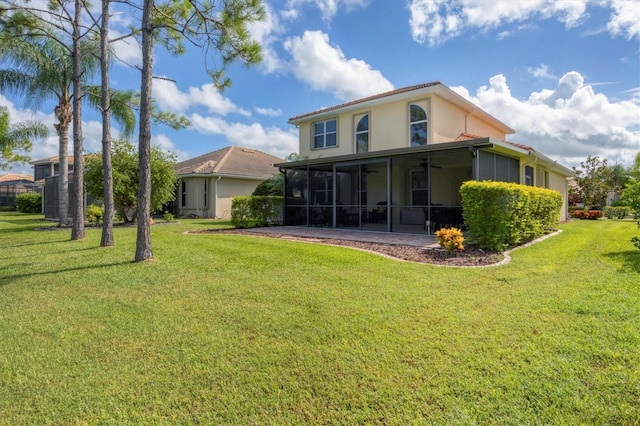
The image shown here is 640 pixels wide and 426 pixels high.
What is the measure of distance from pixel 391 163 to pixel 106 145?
29.7 ft

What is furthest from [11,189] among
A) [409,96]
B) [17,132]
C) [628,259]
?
[628,259]

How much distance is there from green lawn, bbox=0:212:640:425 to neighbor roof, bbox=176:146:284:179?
16.2 metres

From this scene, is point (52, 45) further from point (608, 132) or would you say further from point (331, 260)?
point (608, 132)

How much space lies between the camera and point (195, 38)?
8.09m

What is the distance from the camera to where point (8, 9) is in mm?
9094

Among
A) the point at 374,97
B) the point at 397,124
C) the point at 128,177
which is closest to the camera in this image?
the point at 397,124

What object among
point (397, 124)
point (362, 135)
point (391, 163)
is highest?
point (397, 124)

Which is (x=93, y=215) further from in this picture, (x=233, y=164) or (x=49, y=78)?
(x=233, y=164)

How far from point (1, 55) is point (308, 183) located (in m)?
13.6

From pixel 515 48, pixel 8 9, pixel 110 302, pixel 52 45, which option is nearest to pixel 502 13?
pixel 515 48

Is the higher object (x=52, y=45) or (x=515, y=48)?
(x=52, y=45)

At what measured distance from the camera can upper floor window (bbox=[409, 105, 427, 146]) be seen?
47.6ft

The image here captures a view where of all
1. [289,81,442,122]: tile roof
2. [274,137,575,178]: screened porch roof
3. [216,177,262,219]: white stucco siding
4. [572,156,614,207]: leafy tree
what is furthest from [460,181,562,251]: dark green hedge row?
[572,156,614,207]: leafy tree

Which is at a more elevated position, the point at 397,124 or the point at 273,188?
the point at 397,124
